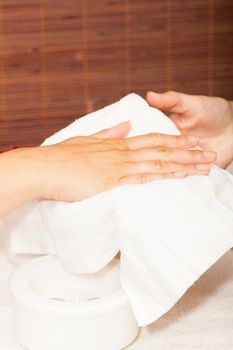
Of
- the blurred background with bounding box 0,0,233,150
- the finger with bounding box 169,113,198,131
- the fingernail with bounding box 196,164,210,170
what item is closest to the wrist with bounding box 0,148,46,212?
the fingernail with bounding box 196,164,210,170

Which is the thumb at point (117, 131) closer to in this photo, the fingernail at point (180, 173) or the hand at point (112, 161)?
the hand at point (112, 161)

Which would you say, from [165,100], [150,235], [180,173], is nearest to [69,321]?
[150,235]

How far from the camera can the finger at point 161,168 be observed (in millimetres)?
806

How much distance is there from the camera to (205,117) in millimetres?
1184

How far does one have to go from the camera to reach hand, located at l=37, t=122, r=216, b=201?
79 cm

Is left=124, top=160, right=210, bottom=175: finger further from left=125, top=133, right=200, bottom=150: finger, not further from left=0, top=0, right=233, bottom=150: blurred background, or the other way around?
left=0, top=0, right=233, bottom=150: blurred background

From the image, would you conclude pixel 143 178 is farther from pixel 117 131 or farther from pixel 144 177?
pixel 117 131

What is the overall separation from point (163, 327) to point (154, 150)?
0.26 m

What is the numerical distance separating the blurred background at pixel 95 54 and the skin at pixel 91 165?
204cm

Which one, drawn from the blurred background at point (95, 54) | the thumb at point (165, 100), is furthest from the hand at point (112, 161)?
the blurred background at point (95, 54)

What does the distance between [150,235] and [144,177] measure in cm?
10

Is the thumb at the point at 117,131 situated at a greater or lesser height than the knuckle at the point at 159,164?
greater

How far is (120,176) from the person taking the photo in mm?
820

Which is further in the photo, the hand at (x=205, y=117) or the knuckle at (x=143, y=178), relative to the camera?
the hand at (x=205, y=117)
